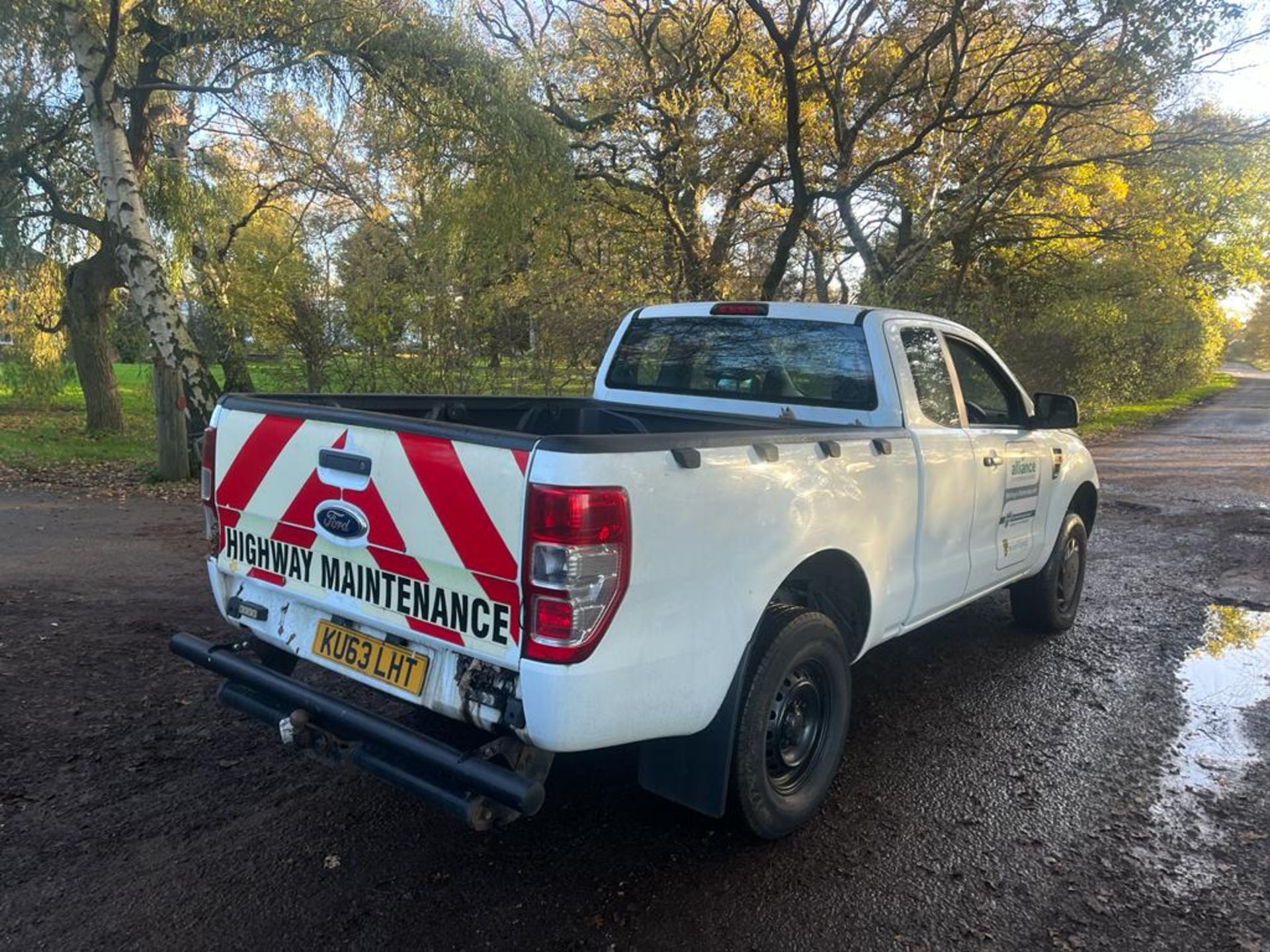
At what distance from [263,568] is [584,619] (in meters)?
1.49

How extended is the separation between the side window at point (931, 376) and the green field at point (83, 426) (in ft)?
32.8

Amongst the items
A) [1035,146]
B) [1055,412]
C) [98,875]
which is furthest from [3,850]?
[1035,146]

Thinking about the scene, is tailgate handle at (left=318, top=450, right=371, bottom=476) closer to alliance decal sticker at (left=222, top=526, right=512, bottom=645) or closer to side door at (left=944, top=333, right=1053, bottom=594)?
alliance decal sticker at (left=222, top=526, right=512, bottom=645)

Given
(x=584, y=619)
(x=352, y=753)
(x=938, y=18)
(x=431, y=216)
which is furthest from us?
(x=938, y=18)

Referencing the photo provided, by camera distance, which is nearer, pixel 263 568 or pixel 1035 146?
pixel 263 568

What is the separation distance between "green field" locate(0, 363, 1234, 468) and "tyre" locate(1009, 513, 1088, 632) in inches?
397

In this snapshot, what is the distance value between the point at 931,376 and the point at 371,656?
2972mm

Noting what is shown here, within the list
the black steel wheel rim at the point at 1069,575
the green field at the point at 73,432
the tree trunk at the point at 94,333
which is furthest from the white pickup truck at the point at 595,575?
the tree trunk at the point at 94,333

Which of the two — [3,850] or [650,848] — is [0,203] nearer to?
[3,850]

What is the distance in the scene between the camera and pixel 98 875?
279 cm

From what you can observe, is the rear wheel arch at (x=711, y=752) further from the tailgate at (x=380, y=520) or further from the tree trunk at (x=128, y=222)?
the tree trunk at (x=128, y=222)

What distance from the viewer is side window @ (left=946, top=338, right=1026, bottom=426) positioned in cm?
476

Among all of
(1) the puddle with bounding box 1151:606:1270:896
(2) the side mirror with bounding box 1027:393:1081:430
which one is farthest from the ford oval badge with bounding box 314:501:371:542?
(2) the side mirror with bounding box 1027:393:1081:430

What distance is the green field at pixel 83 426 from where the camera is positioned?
12789 mm
